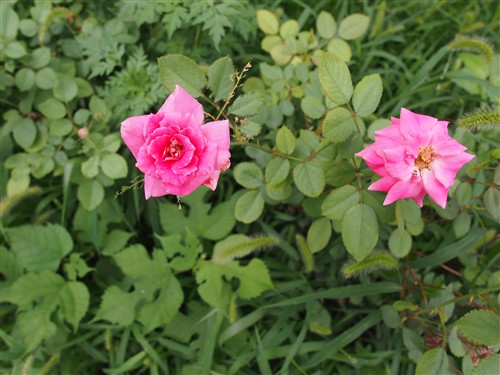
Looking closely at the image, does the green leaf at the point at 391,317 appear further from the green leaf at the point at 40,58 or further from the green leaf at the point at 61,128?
the green leaf at the point at 40,58

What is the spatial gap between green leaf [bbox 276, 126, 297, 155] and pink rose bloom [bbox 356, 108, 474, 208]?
0.91ft

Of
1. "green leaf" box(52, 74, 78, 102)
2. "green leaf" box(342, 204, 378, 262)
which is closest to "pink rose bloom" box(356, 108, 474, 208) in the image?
"green leaf" box(342, 204, 378, 262)

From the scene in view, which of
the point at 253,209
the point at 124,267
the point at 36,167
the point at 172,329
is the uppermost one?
the point at 253,209

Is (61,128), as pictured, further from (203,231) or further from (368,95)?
(368,95)

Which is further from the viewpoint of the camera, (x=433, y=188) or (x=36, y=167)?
(x=36, y=167)

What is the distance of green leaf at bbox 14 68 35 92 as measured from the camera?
1.46 metres

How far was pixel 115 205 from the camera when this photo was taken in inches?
63.4

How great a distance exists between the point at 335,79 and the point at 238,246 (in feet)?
1.87

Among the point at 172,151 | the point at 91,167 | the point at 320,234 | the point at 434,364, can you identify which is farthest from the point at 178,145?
the point at 434,364

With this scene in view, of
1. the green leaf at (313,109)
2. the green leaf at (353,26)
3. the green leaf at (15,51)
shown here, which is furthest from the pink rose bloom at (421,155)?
the green leaf at (15,51)

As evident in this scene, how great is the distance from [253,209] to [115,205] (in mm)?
670

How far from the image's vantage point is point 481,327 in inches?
36.9

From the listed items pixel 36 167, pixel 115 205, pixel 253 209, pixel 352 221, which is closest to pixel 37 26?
pixel 36 167

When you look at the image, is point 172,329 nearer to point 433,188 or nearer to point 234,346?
point 234,346
